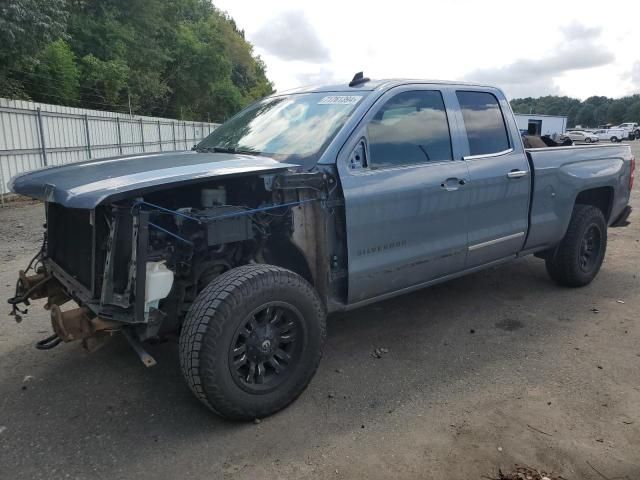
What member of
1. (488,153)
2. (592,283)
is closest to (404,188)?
(488,153)

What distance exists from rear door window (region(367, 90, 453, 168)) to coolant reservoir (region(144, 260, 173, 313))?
59.5 inches

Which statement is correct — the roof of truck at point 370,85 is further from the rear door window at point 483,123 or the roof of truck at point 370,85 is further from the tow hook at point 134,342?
the tow hook at point 134,342

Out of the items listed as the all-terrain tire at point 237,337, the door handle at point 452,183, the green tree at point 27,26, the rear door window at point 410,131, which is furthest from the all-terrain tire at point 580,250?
the green tree at point 27,26

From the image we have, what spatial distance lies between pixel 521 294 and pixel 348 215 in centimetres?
271

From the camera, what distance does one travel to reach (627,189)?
5625 mm

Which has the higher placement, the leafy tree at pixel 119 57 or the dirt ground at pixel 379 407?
the leafy tree at pixel 119 57

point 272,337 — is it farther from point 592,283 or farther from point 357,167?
point 592,283

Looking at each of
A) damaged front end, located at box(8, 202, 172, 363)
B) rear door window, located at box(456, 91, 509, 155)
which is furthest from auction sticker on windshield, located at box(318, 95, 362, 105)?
damaged front end, located at box(8, 202, 172, 363)

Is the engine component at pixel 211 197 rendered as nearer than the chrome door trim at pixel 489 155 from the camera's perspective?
Yes

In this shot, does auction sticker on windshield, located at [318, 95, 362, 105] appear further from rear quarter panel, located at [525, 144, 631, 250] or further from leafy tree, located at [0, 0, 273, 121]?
leafy tree, located at [0, 0, 273, 121]

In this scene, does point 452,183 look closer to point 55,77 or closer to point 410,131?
point 410,131

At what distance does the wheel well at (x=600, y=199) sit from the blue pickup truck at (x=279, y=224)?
A: 1.04 meters

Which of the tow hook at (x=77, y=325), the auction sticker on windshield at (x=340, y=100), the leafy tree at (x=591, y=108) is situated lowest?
the tow hook at (x=77, y=325)

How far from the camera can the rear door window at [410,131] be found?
3609 millimetres
